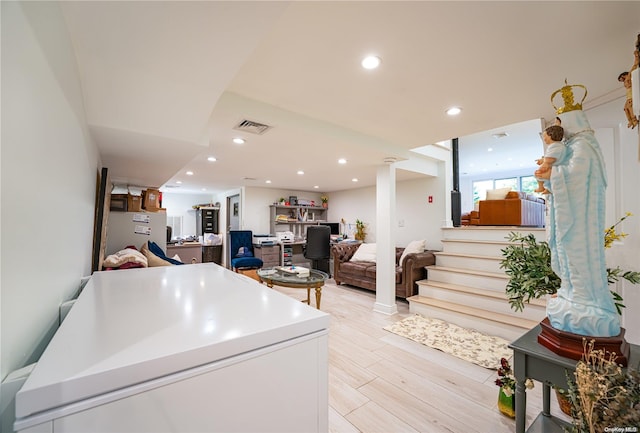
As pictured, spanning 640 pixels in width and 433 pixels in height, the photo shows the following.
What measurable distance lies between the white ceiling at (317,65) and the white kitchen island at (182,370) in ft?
3.05

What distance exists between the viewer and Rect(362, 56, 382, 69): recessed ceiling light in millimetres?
1580

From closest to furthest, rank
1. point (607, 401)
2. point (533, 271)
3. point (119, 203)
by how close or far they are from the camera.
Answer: point (607, 401)
point (533, 271)
point (119, 203)

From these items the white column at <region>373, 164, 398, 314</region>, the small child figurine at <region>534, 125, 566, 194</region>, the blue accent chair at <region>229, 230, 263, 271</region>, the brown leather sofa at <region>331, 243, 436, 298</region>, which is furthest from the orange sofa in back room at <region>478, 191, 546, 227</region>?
the blue accent chair at <region>229, 230, 263, 271</region>

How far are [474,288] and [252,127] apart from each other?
134 inches

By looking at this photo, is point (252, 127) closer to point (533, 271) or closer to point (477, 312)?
point (533, 271)

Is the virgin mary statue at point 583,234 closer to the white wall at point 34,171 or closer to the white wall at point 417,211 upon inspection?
the white wall at point 34,171

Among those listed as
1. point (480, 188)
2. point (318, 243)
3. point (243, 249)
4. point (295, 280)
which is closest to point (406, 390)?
point (295, 280)

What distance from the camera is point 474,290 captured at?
132 inches

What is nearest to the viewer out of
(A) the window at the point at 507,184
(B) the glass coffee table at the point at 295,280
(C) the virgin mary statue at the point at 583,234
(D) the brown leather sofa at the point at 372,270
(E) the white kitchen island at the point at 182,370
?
(E) the white kitchen island at the point at 182,370

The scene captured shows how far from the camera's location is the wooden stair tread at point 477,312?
9.03ft

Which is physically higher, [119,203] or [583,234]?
[119,203]

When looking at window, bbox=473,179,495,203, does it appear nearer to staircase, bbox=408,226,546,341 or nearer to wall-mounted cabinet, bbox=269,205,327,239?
wall-mounted cabinet, bbox=269,205,327,239

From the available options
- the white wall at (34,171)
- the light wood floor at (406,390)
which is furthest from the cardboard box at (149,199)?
the light wood floor at (406,390)

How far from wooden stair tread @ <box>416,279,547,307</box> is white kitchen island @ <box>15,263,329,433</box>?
10.4 ft
